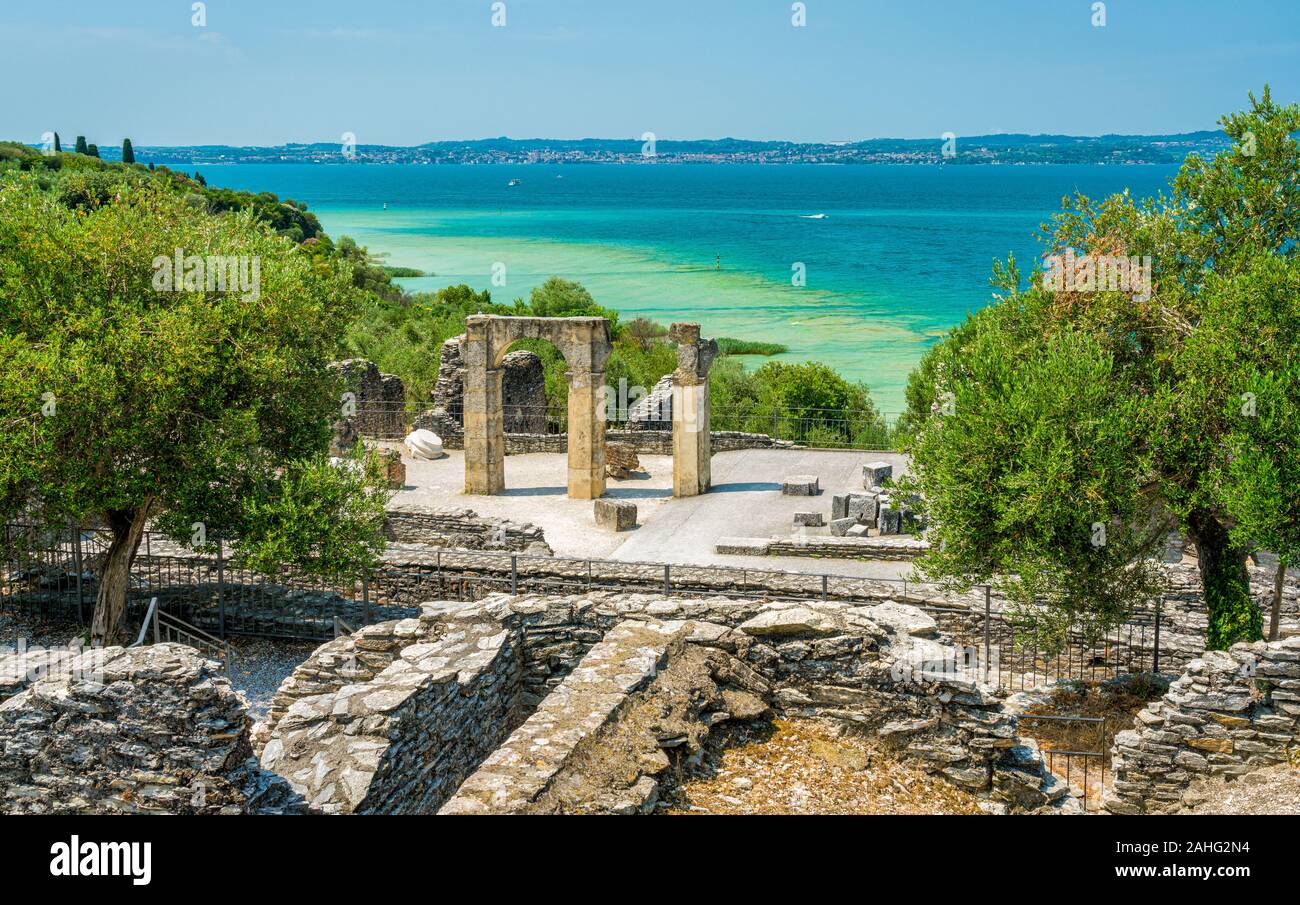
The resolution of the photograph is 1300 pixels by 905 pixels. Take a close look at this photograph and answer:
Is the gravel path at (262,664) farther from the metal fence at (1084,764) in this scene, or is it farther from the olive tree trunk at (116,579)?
the metal fence at (1084,764)

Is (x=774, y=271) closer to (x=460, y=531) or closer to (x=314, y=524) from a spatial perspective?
(x=460, y=531)

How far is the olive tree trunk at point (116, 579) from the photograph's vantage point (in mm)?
18328

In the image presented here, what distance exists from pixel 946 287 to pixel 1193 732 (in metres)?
114

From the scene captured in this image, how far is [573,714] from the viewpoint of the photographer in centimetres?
1021

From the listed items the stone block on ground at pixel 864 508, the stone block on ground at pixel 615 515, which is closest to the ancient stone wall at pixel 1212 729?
the stone block on ground at pixel 864 508

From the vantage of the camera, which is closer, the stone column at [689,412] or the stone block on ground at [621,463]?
the stone column at [689,412]

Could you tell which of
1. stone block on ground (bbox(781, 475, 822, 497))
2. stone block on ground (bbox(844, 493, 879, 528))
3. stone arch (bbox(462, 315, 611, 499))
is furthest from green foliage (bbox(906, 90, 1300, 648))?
stone arch (bbox(462, 315, 611, 499))

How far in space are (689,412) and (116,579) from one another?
14767mm

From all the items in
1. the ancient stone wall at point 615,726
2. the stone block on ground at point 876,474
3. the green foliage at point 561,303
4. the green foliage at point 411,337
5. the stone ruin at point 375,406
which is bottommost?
the ancient stone wall at point 615,726

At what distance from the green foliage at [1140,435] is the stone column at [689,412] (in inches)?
489

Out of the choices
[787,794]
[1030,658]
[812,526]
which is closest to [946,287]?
[812,526]

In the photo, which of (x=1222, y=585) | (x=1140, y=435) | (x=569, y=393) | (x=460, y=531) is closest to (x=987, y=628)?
(x=1222, y=585)

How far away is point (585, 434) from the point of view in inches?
1185

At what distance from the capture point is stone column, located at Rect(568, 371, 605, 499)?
1181 inches
